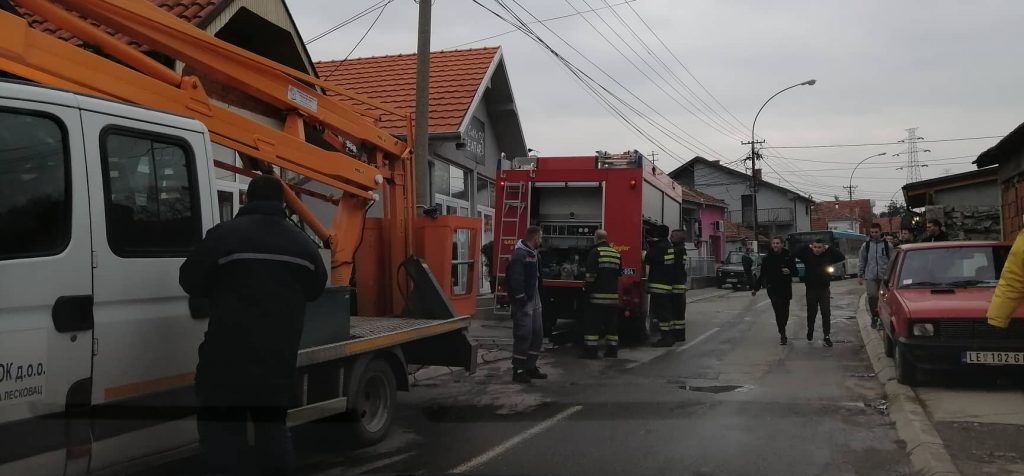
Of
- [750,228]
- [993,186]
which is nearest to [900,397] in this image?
[993,186]

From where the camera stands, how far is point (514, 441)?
6.15m

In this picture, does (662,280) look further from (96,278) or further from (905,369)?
(96,278)

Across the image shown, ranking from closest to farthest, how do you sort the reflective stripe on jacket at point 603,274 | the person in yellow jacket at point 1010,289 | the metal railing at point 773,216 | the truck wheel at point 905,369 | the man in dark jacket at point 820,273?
the person in yellow jacket at point 1010,289
the truck wheel at point 905,369
the reflective stripe on jacket at point 603,274
the man in dark jacket at point 820,273
the metal railing at point 773,216

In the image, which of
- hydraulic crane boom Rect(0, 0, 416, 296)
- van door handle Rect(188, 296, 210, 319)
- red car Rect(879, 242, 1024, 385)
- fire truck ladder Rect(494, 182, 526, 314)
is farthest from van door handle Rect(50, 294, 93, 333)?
fire truck ladder Rect(494, 182, 526, 314)

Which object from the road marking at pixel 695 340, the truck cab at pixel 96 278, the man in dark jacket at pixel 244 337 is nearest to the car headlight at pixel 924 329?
the road marking at pixel 695 340

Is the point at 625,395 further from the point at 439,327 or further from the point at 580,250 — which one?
the point at 580,250

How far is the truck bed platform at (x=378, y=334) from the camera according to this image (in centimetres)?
498

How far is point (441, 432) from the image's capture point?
654 centimetres

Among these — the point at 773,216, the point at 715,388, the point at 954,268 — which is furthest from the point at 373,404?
the point at 773,216

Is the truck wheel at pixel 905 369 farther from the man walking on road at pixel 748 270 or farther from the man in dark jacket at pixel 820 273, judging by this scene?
the man walking on road at pixel 748 270

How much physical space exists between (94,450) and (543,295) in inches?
334

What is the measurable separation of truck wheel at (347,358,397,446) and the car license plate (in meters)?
5.53

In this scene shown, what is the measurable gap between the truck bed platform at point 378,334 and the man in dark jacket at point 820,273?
6849 mm

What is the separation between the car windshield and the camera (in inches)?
337
